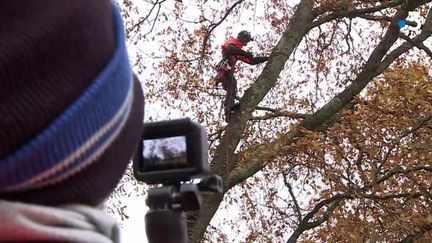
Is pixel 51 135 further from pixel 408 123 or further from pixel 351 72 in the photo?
pixel 351 72

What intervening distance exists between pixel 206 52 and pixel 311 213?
2345 millimetres

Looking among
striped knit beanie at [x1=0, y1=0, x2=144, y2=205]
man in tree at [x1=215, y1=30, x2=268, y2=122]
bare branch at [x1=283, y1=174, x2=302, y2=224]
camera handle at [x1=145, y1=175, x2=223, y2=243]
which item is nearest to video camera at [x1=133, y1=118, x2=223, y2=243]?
camera handle at [x1=145, y1=175, x2=223, y2=243]

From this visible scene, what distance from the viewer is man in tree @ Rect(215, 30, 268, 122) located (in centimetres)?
747

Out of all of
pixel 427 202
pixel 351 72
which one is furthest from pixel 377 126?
pixel 351 72

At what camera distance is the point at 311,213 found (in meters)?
8.00

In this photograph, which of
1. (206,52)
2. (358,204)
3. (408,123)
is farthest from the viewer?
(206,52)

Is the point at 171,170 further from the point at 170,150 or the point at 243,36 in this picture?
the point at 243,36

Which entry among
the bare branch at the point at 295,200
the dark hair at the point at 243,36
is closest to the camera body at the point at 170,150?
the dark hair at the point at 243,36

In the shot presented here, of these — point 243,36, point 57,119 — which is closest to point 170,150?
point 57,119

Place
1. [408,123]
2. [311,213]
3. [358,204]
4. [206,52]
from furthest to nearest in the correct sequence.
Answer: [206,52] → [311,213] → [358,204] → [408,123]

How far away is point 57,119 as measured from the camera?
2.07ft

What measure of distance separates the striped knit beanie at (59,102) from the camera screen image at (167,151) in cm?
48

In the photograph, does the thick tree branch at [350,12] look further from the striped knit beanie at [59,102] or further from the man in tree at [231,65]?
the striped knit beanie at [59,102]

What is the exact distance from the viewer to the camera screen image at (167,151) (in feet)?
3.96
